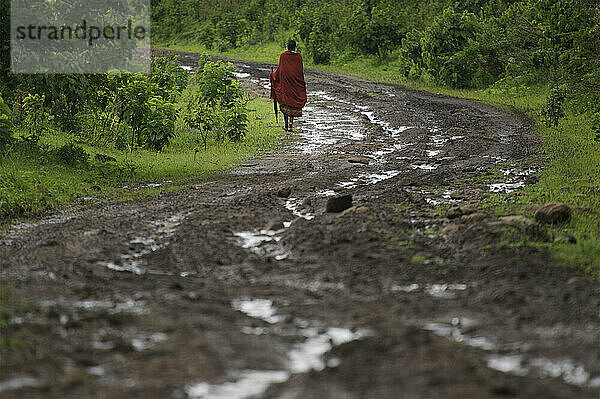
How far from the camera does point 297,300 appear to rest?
4.57m

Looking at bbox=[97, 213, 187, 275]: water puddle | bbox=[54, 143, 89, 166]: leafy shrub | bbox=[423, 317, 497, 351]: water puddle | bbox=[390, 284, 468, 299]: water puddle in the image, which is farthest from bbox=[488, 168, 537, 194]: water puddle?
bbox=[54, 143, 89, 166]: leafy shrub

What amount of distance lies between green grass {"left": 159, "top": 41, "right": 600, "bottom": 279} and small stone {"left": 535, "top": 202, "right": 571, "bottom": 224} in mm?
90

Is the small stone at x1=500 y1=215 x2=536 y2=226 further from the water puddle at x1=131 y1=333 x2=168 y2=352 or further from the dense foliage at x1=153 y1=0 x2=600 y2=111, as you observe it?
the dense foliage at x1=153 y1=0 x2=600 y2=111

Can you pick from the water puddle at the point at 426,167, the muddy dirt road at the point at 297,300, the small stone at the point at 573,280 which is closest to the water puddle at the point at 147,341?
the muddy dirt road at the point at 297,300

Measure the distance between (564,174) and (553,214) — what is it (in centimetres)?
299

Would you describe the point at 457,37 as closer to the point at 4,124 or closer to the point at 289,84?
the point at 289,84

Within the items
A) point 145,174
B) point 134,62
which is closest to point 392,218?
point 145,174

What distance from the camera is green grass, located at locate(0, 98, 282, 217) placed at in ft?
26.3

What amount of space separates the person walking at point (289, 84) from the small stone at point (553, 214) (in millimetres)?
9118

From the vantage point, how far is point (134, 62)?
39.2 feet

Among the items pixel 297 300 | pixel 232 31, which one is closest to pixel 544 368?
pixel 297 300

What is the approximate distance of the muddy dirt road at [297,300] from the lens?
130 inches

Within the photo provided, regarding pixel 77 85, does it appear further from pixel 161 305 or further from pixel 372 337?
pixel 372 337

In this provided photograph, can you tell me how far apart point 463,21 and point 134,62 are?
12.4 metres
